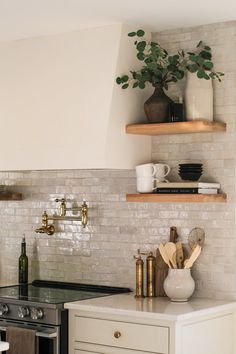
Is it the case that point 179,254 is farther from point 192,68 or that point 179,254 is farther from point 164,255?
point 192,68

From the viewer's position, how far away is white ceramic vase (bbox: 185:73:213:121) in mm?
4906

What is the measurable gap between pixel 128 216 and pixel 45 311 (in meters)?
0.94

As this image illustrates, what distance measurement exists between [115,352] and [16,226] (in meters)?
1.71

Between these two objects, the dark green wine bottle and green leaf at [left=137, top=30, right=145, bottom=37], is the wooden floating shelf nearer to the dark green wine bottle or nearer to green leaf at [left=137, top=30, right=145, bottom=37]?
green leaf at [left=137, top=30, right=145, bottom=37]

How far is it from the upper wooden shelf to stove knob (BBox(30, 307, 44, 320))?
1266 millimetres

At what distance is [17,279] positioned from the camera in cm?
597

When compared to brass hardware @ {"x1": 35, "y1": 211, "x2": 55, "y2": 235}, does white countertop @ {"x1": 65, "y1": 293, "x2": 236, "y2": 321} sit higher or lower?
lower

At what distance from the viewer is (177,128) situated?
4.88m

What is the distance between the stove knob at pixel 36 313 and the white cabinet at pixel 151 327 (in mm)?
186

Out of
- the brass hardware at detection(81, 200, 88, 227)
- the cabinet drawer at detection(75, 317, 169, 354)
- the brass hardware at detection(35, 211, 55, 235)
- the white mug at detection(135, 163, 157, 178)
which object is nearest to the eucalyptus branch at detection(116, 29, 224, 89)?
the white mug at detection(135, 163, 157, 178)

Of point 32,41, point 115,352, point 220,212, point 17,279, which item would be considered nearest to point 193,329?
point 115,352

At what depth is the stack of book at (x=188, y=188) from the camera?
4840 millimetres

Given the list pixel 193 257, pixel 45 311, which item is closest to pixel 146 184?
pixel 193 257

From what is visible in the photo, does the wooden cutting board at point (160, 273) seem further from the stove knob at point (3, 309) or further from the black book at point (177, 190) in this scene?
the stove knob at point (3, 309)
